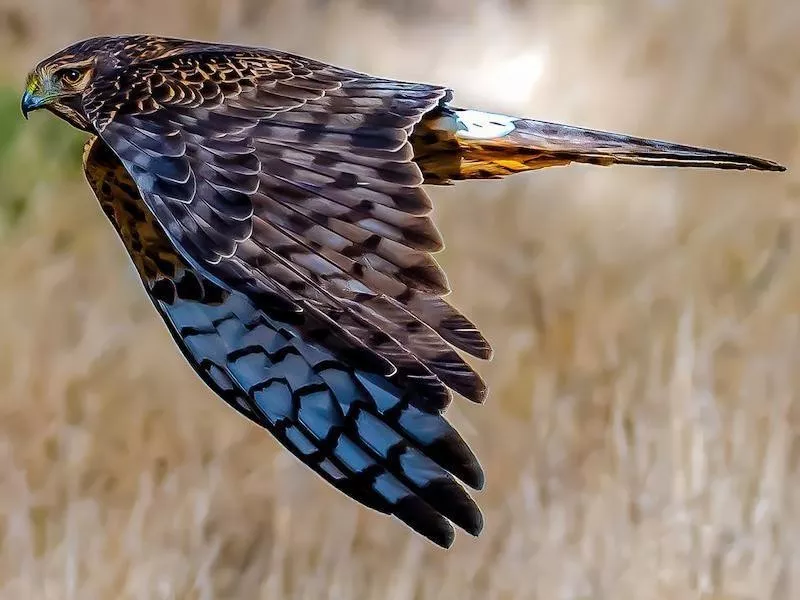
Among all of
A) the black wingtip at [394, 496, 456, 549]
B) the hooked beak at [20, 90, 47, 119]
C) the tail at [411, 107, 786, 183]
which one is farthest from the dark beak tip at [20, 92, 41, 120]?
the black wingtip at [394, 496, 456, 549]

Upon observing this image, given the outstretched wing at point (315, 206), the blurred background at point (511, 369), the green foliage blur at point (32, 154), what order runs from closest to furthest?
the outstretched wing at point (315, 206)
the green foliage blur at point (32, 154)
the blurred background at point (511, 369)

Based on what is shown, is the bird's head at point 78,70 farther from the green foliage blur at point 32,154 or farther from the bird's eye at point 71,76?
the green foliage blur at point 32,154

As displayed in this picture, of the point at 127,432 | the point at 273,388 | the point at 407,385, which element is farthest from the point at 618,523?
the point at 407,385

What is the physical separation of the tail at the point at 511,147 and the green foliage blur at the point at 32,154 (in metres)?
1.20

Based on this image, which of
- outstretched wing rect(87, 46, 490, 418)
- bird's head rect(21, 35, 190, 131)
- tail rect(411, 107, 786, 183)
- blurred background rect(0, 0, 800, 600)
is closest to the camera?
outstretched wing rect(87, 46, 490, 418)

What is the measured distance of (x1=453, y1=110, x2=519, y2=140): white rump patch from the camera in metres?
1.07

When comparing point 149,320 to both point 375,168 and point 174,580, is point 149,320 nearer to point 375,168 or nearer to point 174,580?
point 174,580

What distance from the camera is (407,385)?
873mm

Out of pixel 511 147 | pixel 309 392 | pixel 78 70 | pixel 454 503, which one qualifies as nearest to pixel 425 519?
pixel 454 503

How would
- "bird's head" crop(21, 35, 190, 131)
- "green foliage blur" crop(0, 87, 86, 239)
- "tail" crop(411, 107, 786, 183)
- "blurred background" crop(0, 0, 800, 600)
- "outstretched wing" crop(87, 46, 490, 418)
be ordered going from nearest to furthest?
"outstretched wing" crop(87, 46, 490, 418), "tail" crop(411, 107, 786, 183), "bird's head" crop(21, 35, 190, 131), "green foliage blur" crop(0, 87, 86, 239), "blurred background" crop(0, 0, 800, 600)

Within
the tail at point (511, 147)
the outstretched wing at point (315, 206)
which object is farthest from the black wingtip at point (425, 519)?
the tail at point (511, 147)

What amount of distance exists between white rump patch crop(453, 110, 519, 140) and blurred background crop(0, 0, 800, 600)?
50.3 inches

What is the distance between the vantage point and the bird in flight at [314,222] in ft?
2.79

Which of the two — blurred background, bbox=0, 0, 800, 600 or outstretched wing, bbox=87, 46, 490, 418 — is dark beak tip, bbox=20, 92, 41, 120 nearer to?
outstretched wing, bbox=87, 46, 490, 418
